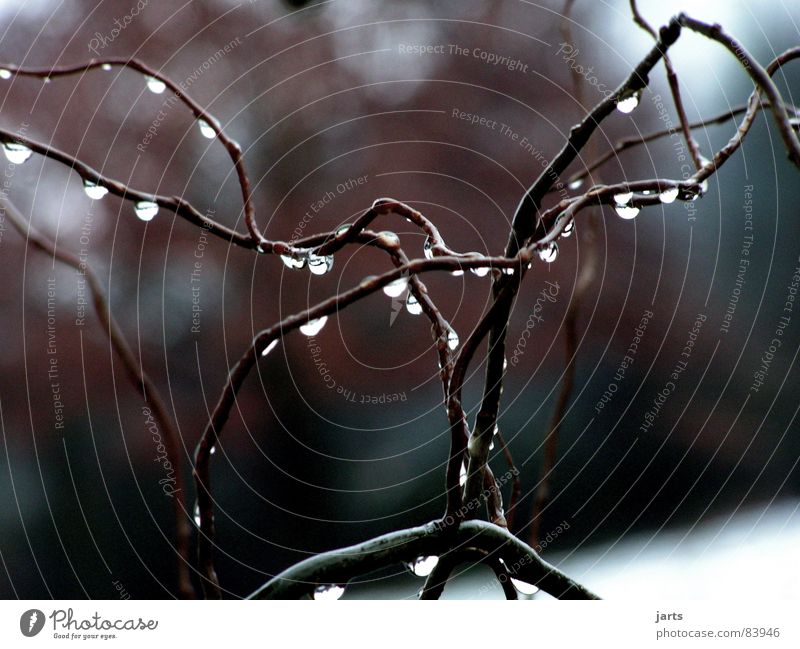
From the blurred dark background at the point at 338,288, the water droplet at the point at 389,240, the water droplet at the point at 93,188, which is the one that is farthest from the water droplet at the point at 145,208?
the blurred dark background at the point at 338,288

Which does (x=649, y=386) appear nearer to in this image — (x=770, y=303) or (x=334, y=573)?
(x=770, y=303)

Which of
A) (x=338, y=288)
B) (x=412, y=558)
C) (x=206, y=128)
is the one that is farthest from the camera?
(x=338, y=288)

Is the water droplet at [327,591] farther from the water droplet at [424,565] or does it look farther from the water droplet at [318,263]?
the water droplet at [318,263]

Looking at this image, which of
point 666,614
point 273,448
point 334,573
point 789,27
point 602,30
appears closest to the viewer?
point 334,573

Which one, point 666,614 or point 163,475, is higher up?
point 163,475

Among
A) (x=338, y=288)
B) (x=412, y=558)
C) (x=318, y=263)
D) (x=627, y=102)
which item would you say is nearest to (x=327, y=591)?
(x=412, y=558)

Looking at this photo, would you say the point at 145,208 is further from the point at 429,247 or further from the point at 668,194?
the point at 668,194

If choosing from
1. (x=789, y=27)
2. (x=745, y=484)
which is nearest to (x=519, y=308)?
(x=745, y=484)
